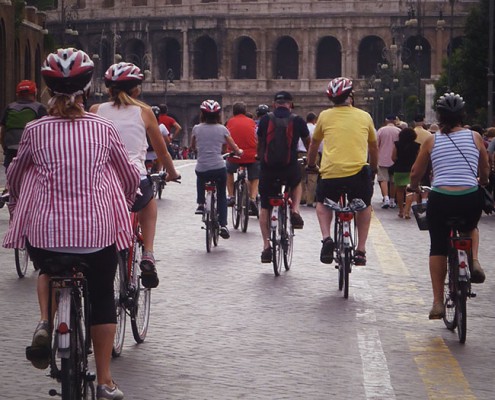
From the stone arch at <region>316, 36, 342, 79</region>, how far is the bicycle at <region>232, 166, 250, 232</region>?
84.4 m

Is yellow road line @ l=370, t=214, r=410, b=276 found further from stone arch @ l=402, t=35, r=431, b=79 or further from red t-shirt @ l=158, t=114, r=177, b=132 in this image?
stone arch @ l=402, t=35, r=431, b=79

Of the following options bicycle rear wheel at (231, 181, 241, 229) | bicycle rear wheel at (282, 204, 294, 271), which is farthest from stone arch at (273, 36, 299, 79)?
bicycle rear wheel at (282, 204, 294, 271)

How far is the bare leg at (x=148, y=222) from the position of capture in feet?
31.7

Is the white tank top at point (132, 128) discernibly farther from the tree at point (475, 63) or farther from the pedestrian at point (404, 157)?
the tree at point (475, 63)

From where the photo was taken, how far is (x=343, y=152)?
11961mm

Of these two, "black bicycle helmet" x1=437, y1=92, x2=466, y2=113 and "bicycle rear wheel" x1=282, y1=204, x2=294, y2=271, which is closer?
"black bicycle helmet" x1=437, y1=92, x2=466, y2=113

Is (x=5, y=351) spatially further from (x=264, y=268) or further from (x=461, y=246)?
(x=264, y=268)

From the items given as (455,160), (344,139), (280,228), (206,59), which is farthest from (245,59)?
(455,160)

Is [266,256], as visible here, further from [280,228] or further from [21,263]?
[21,263]

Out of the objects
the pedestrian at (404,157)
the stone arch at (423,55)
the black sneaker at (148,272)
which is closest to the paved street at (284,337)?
the black sneaker at (148,272)

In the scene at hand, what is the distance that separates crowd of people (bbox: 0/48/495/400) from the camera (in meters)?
6.51

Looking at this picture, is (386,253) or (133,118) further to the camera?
(386,253)

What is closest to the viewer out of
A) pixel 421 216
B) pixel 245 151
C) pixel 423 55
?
pixel 421 216

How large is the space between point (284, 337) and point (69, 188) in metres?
3.52
